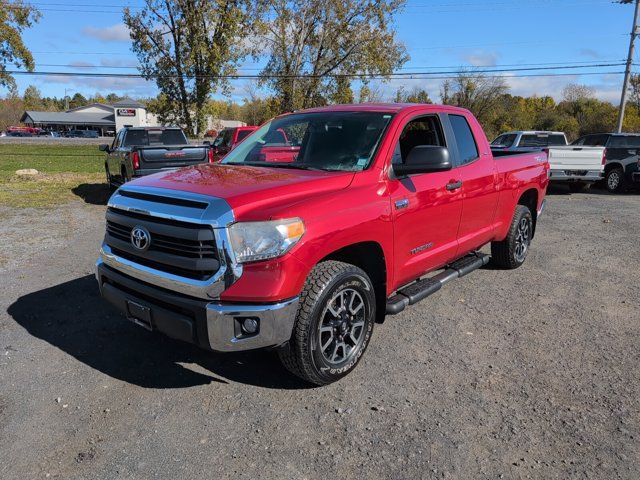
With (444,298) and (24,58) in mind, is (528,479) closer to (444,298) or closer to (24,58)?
(444,298)

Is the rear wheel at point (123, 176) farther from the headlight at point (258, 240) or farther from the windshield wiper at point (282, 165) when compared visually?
the headlight at point (258, 240)

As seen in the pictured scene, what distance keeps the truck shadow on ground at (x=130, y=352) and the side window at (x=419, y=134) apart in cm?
210

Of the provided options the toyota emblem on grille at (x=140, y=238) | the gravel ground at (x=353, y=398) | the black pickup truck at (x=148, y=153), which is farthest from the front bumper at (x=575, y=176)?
the toyota emblem on grille at (x=140, y=238)

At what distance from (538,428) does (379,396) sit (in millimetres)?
997

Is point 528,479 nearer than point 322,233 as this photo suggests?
Yes

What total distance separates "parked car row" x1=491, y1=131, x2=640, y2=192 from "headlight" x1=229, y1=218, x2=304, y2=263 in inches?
485

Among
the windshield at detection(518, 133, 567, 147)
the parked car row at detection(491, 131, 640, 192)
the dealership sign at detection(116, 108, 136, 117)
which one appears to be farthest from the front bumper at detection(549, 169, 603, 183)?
the dealership sign at detection(116, 108, 136, 117)

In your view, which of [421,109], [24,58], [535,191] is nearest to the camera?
[421,109]

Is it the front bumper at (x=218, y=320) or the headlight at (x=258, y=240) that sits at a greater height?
the headlight at (x=258, y=240)

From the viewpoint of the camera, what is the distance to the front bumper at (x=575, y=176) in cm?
1353

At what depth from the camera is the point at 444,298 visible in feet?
17.3

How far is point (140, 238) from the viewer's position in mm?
3207

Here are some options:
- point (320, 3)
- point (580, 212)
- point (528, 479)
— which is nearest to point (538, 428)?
point (528, 479)

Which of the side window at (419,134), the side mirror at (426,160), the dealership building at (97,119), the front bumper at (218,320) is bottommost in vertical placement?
the front bumper at (218,320)
